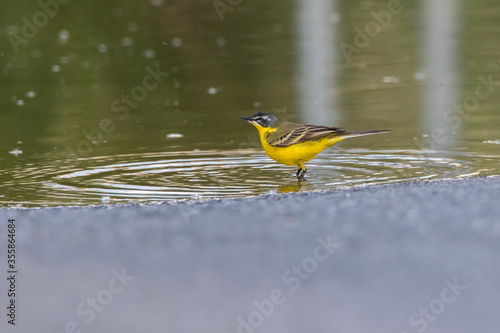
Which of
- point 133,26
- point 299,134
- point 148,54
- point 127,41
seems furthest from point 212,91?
point 133,26

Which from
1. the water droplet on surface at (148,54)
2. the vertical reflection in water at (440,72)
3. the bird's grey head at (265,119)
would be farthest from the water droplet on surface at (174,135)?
the water droplet on surface at (148,54)

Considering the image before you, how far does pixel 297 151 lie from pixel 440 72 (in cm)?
558

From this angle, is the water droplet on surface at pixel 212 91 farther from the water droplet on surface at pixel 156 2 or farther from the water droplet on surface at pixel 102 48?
the water droplet on surface at pixel 156 2

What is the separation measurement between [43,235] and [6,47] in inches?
463

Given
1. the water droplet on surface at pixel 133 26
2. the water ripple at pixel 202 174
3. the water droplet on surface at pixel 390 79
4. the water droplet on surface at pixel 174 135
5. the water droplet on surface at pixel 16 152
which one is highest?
the water droplet on surface at pixel 133 26

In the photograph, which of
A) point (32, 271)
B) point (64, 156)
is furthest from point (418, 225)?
point (64, 156)

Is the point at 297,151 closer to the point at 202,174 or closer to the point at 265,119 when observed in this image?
the point at 265,119

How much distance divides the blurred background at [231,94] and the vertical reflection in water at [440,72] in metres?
0.04

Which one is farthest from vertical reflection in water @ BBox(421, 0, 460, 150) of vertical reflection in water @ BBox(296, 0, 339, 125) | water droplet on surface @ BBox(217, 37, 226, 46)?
water droplet on surface @ BBox(217, 37, 226, 46)

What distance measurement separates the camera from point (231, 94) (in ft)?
37.1

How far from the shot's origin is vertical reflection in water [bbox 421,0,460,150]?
28.3 feet

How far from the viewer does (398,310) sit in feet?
13.6

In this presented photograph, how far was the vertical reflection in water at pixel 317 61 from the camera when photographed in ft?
33.2

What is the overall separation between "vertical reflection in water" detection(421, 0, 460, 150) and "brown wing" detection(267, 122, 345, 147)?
4.31 ft
